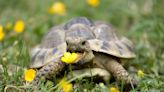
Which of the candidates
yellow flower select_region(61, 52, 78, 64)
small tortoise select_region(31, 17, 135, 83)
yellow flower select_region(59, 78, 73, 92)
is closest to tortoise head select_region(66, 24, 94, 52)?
small tortoise select_region(31, 17, 135, 83)

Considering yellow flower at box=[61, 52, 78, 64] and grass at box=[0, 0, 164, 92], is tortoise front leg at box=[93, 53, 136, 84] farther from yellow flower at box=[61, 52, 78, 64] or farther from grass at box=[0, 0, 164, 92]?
yellow flower at box=[61, 52, 78, 64]

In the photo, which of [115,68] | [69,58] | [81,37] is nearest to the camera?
[69,58]

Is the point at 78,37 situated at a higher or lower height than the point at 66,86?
higher

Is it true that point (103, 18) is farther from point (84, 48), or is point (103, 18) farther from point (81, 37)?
point (84, 48)

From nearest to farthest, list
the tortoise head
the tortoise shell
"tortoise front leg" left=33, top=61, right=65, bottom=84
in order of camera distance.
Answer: the tortoise head, "tortoise front leg" left=33, top=61, right=65, bottom=84, the tortoise shell

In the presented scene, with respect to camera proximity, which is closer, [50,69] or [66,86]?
[66,86]

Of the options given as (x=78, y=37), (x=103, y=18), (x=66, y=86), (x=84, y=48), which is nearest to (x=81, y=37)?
(x=78, y=37)

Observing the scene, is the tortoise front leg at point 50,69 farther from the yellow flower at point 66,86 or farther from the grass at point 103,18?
the yellow flower at point 66,86
